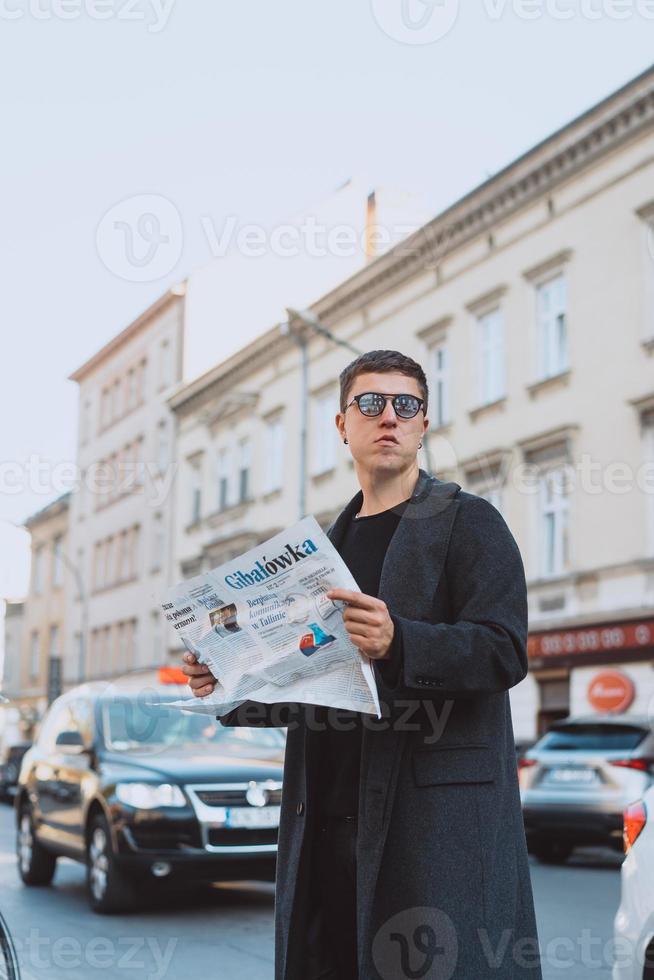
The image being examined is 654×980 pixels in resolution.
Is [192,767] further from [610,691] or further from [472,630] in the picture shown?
[610,691]

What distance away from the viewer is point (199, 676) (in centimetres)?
332

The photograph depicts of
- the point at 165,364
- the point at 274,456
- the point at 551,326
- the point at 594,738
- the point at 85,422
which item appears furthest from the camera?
the point at 85,422

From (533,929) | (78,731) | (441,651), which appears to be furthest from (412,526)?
(78,731)

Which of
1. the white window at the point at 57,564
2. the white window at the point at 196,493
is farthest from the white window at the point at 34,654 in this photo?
the white window at the point at 196,493

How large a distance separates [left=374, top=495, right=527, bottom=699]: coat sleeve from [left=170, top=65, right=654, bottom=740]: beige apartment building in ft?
64.0

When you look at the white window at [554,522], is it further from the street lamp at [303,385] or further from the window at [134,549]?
the window at [134,549]

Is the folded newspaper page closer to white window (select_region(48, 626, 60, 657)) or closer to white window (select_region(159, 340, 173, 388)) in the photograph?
white window (select_region(159, 340, 173, 388))

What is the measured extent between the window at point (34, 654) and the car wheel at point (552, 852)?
4806cm

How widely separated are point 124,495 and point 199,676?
50.0m

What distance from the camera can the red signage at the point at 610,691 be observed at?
2300 centimetres

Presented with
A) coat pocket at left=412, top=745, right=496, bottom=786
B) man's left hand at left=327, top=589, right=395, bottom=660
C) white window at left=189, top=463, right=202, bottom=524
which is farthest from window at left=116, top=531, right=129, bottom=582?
man's left hand at left=327, top=589, right=395, bottom=660

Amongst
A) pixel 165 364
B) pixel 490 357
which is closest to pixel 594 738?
pixel 490 357

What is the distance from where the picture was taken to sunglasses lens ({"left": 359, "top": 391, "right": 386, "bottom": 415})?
345cm

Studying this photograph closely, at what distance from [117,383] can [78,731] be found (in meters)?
45.5
